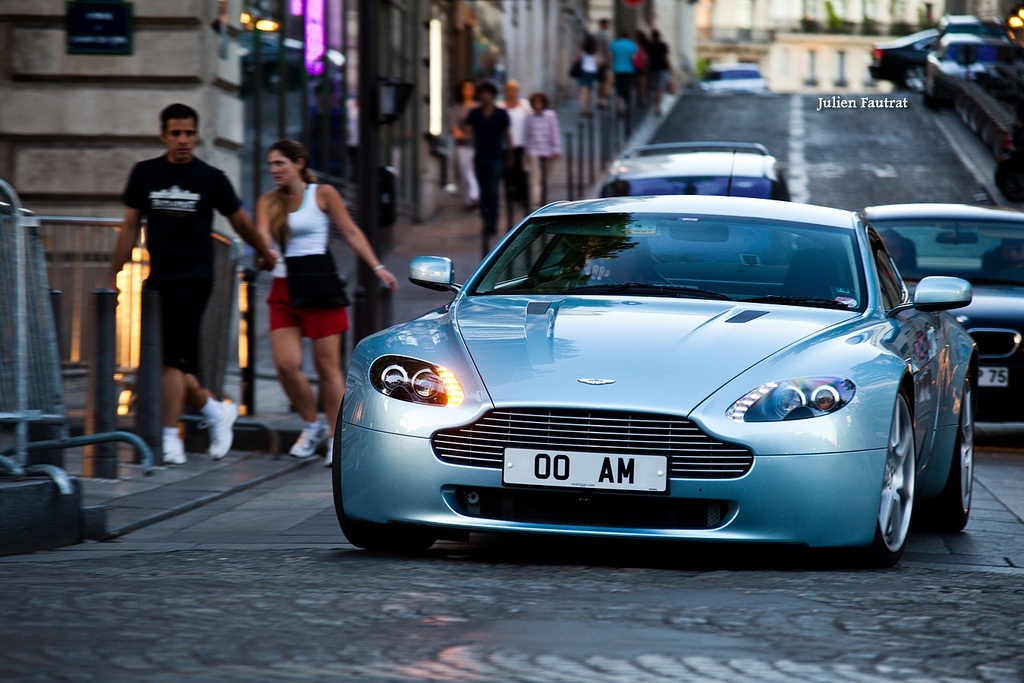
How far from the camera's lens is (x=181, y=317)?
9273mm

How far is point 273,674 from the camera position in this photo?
160 inches

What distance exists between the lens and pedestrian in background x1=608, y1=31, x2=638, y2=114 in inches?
1398

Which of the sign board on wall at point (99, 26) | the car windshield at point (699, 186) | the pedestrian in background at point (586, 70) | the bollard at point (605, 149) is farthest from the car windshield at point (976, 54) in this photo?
the sign board on wall at point (99, 26)

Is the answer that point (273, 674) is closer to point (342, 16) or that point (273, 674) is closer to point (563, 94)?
point (342, 16)

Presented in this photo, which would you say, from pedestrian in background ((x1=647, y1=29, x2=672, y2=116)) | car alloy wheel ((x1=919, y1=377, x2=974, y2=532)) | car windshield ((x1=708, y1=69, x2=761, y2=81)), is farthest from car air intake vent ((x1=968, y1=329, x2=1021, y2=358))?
car windshield ((x1=708, y1=69, x2=761, y2=81))

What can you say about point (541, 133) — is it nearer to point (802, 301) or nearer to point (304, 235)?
point (304, 235)

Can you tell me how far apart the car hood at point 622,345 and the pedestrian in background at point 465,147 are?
19.5m

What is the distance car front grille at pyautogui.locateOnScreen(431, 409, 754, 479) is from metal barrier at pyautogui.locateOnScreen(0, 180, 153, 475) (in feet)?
6.00

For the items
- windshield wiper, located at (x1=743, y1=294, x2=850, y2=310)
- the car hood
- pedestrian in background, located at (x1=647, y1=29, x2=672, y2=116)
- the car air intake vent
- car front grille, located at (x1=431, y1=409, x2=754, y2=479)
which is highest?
pedestrian in background, located at (x1=647, y1=29, x2=672, y2=116)

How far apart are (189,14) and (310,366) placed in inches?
116

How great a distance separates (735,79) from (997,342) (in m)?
56.1

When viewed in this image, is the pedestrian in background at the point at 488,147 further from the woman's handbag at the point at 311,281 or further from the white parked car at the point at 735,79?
the white parked car at the point at 735,79

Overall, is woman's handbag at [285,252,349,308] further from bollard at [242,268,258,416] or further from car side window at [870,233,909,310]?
car side window at [870,233,909,310]

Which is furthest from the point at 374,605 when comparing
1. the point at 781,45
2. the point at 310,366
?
the point at 781,45
